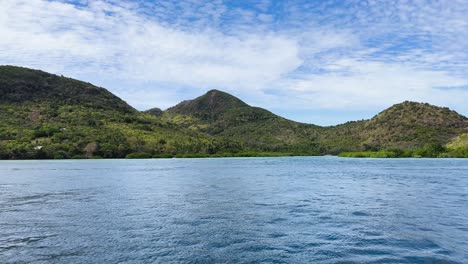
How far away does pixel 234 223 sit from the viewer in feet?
98.8

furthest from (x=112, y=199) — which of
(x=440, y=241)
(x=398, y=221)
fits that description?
(x=440, y=241)

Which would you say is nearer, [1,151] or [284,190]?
[284,190]

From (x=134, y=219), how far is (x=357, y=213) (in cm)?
1825

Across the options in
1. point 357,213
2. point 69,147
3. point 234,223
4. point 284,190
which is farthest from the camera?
point 69,147

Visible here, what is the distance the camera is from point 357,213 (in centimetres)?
3459

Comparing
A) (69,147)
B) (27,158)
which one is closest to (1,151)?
(27,158)

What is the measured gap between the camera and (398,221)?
102 ft

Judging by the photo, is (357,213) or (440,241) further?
(357,213)

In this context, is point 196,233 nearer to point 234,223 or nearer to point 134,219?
point 234,223

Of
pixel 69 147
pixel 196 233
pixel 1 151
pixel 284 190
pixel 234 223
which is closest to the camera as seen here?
pixel 196 233

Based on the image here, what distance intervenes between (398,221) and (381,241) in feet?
23.8

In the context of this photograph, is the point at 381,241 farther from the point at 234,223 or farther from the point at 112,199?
the point at 112,199

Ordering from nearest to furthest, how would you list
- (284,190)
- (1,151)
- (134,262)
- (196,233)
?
(134,262) → (196,233) → (284,190) → (1,151)

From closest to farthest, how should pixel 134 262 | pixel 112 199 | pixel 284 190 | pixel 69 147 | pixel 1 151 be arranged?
1. pixel 134 262
2. pixel 112 199
3. pixel 284 190
4. pixel 1 151
5. pixel 69 147
